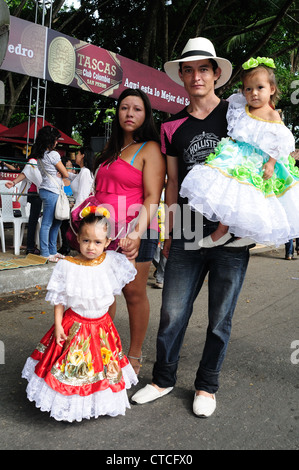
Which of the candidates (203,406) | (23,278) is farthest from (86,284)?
(23,278)

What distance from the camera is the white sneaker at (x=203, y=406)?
106 inches

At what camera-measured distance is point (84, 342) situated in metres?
2.63

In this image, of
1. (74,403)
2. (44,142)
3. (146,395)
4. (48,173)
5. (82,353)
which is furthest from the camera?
(48,173)

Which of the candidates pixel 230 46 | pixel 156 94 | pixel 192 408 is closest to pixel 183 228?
pixel 192 408

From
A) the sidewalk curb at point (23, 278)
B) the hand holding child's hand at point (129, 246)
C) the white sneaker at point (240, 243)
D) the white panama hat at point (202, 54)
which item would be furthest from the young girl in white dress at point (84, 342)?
the sidewalk curb at point (23, 278)

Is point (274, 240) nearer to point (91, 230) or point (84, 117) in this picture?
point (91, 230)

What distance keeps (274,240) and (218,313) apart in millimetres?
590

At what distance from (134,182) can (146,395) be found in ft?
4.61

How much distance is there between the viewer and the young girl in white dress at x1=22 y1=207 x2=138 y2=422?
8.27 feet

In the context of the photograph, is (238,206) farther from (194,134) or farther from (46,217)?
(46,217)

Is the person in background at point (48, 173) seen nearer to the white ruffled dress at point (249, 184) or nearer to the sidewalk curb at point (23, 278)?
the sidewalk curb at point (23, 278)

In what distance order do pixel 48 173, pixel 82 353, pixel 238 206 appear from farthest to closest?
pixel 48 173, pixel 82 353, pixel 238 206

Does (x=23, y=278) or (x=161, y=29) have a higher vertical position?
(x=161, y=29)

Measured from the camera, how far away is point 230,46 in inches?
649
